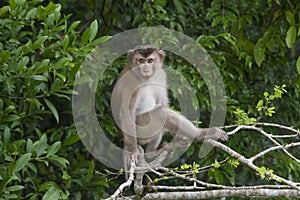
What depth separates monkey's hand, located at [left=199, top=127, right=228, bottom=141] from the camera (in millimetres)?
4016

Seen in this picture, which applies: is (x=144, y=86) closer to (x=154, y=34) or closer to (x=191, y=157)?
(x=154, y=34)

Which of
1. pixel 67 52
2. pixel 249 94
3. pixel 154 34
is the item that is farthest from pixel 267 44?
pixel 67 52

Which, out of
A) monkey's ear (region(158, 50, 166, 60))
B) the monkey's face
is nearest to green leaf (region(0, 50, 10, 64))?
the monkey's face

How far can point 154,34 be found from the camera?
4.41 m

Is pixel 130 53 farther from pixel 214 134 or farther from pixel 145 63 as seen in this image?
pixel 214 134

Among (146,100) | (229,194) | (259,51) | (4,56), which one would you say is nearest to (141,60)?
(146,100)

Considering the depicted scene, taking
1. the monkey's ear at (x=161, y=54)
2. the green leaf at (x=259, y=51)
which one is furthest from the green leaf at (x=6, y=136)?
the green leaf at (x=259, y=51)

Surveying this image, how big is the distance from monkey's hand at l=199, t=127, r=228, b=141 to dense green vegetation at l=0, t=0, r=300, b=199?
24cm

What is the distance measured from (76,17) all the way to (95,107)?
3.26 ft

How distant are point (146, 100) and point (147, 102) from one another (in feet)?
0.05

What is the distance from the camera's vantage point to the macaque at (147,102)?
14.3 ft

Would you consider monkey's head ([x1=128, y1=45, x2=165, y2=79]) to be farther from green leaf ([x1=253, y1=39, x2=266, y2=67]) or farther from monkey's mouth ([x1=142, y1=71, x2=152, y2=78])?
green leaf ([x1=253, y1=39, x2=266, y2=67])

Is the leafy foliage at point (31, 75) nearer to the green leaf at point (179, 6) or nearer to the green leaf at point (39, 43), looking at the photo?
the green leaf at point (39, 43)

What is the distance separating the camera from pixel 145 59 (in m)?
4.47
